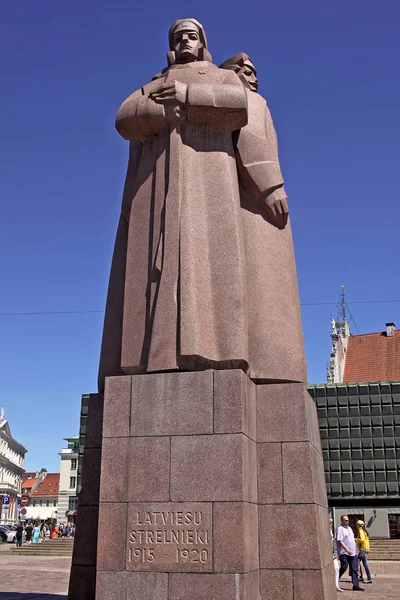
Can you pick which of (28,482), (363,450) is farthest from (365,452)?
(28,482)

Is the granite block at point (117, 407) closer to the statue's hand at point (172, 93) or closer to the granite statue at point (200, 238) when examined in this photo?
the granite statue at point (200, 238)

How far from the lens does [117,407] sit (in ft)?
25.6

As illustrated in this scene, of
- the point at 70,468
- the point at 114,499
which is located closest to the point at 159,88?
the point at 114,499

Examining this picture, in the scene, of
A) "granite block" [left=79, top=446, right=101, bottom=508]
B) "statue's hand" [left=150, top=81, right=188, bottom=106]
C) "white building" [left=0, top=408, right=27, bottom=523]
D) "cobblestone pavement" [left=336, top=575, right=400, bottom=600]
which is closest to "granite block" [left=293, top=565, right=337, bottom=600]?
"granite block" [left=79, top=446, right=101, bottom=508]

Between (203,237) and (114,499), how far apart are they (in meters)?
3.42

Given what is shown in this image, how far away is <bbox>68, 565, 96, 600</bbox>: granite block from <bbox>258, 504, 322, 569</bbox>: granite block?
204cm

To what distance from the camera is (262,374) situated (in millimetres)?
8328

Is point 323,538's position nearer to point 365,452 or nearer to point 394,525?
point 365,452

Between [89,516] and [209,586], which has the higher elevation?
[89,516]

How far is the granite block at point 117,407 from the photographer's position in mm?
7695

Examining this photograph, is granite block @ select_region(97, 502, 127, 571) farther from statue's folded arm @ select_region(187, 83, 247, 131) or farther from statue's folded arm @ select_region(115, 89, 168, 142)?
statue's folded arm @ select_region(187, 83, 247, 131)

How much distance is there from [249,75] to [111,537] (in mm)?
7091

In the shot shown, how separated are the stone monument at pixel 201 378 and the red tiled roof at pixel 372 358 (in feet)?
156

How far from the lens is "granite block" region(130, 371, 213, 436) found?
7.49 m
